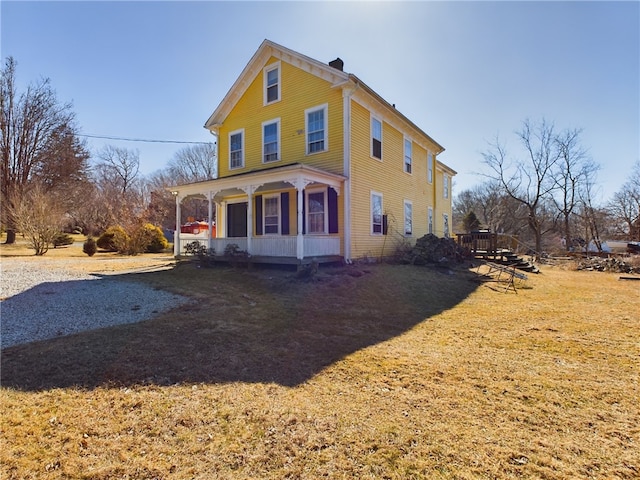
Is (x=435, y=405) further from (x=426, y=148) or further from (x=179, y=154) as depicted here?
(x=179, y=154)

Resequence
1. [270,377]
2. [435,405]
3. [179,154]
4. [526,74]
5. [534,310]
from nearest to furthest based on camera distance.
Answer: [435,405] → [270,377] → [534,310] → [526,74] → [179,154]

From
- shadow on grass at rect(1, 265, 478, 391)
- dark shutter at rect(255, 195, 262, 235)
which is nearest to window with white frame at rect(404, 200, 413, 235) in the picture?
shadow on grass at rect(1, 265, 478, 391)

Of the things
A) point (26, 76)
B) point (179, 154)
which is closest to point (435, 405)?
point (26, 76)

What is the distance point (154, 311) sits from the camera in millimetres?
6723

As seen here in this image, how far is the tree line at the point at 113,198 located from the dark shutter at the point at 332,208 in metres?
10.5

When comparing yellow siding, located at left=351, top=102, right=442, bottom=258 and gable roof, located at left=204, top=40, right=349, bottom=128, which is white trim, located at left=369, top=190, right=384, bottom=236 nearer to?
yellow siding, located at left=351, top=102, right=442, bottom=258

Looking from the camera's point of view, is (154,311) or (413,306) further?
(413,306)

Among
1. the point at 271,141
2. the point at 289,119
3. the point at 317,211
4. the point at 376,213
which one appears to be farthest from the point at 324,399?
the point at 271,141

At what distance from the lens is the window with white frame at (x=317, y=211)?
42.4 feet

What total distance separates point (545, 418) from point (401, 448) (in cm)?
148

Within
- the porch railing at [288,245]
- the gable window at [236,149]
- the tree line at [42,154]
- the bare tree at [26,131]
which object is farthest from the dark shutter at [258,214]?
the bare tree at [26,131]

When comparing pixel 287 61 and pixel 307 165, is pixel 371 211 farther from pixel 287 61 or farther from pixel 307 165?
pixel 287 61

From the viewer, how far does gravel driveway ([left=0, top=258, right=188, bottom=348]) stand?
545 cm

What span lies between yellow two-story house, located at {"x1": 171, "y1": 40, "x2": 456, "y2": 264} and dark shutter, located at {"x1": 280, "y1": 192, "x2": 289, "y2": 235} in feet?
0.20
